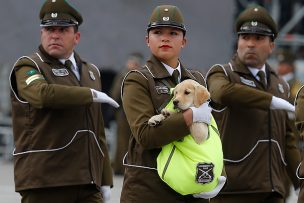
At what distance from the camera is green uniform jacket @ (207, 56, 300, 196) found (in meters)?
7.54

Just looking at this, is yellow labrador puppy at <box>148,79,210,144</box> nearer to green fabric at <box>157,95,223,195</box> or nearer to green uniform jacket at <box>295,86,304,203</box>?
green fabric at <box>157,95,223,195</box>

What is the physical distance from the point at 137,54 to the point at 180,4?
121 centimetres

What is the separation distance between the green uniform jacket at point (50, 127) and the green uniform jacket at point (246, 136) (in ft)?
3.58

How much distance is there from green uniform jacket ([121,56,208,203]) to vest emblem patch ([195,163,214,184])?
0.22 m

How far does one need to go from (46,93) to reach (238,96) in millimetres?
1516

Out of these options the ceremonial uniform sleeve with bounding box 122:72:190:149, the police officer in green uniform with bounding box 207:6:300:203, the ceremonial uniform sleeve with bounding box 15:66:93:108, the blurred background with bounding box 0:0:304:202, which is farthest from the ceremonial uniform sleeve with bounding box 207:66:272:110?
the blurred background with bounding box 0:0:304:202

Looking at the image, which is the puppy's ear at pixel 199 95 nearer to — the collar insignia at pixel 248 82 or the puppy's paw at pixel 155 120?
the puppy's paw at pixel 155 120

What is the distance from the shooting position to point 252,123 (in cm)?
760

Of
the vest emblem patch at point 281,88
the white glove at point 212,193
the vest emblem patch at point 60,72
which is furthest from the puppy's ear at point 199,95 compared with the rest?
the vest emblem patch at point 281,88

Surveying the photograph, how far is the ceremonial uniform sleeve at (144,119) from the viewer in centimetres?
603

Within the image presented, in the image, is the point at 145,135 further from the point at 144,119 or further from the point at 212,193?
the point at 212,193

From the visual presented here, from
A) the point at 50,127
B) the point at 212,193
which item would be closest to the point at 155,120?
the point at 212,193

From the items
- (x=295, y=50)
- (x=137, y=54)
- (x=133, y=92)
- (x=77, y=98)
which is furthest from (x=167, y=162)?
(x=295, y=50)

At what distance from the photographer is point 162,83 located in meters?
6.41
